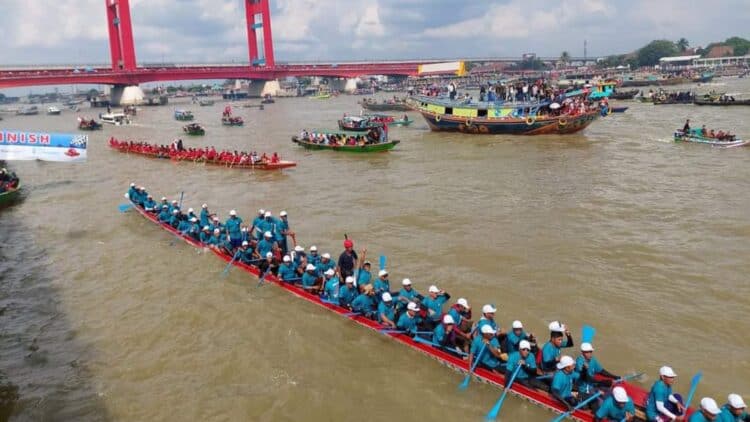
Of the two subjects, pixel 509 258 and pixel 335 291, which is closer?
pixel 335 291

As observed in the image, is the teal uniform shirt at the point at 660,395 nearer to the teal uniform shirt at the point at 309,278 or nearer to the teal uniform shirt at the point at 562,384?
the teal uniform shirt at the point at 562,384

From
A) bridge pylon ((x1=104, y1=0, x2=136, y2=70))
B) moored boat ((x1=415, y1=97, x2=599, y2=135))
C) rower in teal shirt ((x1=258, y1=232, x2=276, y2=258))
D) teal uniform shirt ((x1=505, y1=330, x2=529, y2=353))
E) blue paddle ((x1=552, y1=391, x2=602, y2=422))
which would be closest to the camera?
blue paddle ((x1=552, y1=391, x2=602, y2=422))

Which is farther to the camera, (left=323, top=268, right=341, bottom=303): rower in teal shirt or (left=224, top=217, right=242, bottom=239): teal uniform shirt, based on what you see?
(left=224, top=217, right=242, bottom=239): teal uniform shirt

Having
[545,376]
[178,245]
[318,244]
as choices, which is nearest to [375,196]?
[318,244]

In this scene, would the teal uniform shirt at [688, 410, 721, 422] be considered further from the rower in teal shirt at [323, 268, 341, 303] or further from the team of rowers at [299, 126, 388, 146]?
the team of rowers at [299, 126, 388, 146]

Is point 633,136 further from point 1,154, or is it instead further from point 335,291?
point 1,154

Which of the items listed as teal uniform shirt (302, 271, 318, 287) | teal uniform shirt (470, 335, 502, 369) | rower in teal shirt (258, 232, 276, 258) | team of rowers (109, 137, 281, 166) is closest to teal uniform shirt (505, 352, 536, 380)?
teal uniform shirt (470, 335, 502, 369)
